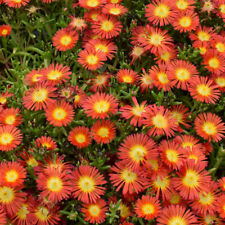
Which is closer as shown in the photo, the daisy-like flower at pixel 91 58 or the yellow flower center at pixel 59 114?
the yellow flower center at pixel 59 114

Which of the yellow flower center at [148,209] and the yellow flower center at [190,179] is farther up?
the yellow flower center at [190,179]

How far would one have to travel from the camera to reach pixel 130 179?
160cm

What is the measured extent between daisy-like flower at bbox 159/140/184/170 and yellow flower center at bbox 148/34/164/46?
702 mm

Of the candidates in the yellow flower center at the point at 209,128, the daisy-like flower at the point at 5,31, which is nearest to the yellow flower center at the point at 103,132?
the yellow flower center at the point at 209,128

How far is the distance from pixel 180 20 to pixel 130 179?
1.10 metres

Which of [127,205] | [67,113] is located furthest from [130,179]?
[67,113]

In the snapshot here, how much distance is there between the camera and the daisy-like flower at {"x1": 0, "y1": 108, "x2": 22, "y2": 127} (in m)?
1.77

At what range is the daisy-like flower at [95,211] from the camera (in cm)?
152

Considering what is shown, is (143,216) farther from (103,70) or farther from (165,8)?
(165,8)

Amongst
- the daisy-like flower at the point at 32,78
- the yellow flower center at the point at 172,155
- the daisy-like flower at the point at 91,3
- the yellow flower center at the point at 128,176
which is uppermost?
the daisy-like flower at the point at 91,3

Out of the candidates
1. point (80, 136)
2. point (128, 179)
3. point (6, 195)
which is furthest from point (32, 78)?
point (128, 179)

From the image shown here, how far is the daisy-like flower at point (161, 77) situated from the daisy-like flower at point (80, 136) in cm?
48

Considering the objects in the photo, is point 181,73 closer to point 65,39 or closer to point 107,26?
point 107,26

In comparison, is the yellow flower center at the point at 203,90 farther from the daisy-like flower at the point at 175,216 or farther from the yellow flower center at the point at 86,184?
the yellow flower center at the point at 86,184
